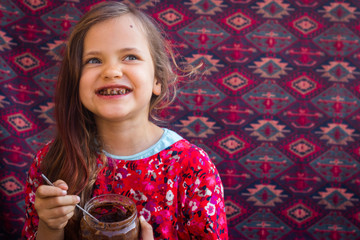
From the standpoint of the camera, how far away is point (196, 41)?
1.61 meters

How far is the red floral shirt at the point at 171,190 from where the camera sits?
96 centimetres

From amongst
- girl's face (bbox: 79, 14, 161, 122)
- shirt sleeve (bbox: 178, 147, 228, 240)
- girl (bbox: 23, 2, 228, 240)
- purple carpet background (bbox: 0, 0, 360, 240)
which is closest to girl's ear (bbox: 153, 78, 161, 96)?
girl (bbox: 23, 2, 228, 240)

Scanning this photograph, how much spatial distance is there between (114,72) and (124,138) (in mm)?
223

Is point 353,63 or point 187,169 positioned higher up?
point 353,63

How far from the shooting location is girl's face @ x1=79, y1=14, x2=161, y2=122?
907 millimetres

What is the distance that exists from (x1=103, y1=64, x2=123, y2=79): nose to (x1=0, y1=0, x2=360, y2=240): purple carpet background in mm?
714

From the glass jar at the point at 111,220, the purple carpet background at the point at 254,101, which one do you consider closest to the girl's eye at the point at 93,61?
the glass jar at the point at 111,220

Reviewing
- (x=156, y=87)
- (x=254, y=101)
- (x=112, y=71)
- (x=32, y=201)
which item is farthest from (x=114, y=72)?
(x=254, y=101)

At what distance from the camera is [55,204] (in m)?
0.73

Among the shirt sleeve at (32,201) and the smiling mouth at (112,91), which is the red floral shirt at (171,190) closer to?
the shirt sleeve at (32,201)

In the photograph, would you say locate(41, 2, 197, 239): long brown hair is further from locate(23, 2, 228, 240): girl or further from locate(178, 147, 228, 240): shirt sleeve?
locate(178, 147, 228, 240): shirt sleeve

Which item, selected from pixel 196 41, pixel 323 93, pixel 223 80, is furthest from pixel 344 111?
pixel 196 41

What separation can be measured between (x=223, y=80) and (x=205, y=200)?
80cm

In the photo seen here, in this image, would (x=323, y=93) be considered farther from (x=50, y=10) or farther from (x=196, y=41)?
(x=50, y=10)
